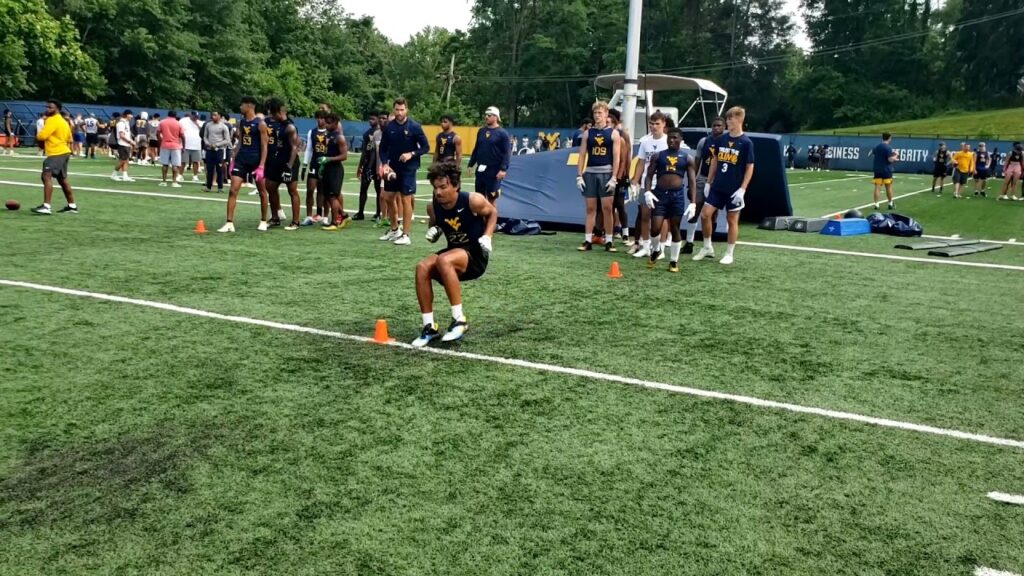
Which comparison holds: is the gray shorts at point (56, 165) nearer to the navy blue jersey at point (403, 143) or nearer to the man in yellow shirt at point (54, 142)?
the man in yellow shirt at point (54, 142)

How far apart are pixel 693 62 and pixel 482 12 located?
78.4ft

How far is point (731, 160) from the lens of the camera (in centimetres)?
1125

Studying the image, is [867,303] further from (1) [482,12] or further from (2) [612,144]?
(1) [482,12]

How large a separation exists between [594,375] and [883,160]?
60.7ft

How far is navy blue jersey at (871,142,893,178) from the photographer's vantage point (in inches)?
846

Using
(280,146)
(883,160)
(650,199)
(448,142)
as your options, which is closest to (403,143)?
(448,142)

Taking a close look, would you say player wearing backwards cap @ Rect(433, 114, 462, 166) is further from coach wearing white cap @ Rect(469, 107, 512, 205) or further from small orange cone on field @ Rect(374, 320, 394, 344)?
small orange cone on field @ Rect(374, 320, 394, 344)

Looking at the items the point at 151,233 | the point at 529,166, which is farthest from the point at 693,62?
the point at 151,233

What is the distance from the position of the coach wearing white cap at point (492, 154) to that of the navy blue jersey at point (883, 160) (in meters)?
12.6

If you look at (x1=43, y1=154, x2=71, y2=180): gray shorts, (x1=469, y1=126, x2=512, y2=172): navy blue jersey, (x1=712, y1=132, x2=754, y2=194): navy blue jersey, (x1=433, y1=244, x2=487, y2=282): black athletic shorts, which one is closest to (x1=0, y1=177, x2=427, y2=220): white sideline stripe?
(x1=43, y1=154, x2=71, y2=180): gray shorts

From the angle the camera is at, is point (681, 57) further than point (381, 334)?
Yes

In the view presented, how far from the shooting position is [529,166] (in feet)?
53.0

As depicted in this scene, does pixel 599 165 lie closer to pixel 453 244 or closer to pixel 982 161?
pixel 453 244

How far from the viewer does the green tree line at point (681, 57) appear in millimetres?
81312
